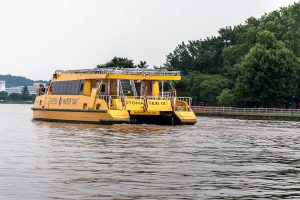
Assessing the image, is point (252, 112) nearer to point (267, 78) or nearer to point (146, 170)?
point (267, 78)

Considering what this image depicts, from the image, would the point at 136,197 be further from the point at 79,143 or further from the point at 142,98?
the point at 142,98

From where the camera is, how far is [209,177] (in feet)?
63.2

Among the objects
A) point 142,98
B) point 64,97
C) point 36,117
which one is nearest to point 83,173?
point 142,98

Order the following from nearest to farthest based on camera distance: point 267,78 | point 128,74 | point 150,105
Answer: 1. point 150,105
2. point 128,74
3. point 267,78

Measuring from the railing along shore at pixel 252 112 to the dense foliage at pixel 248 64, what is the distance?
9.72ft

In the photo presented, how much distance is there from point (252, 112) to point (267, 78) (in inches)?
305

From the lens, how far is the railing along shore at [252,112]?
85.1 m

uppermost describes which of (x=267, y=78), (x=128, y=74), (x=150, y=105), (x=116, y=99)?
(x=267, y=78)

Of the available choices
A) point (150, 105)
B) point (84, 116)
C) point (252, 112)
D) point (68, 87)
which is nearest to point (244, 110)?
point (252, 112)

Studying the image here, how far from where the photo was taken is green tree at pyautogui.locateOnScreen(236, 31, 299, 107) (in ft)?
323

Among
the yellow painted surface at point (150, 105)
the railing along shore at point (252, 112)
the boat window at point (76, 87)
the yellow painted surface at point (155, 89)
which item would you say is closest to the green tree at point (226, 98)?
the railing along shore at point (252, 112)

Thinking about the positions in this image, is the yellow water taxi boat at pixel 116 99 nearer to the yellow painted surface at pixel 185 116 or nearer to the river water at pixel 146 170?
the yellow painted surface at pixel 185 116

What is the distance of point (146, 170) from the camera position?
20641 mm

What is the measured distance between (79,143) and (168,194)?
15.9m
